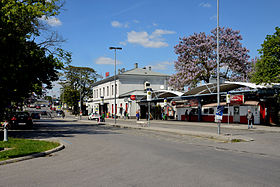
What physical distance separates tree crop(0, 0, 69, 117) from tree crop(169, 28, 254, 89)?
80.1 feet

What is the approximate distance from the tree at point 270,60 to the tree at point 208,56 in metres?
16.4

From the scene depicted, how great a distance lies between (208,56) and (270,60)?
1850 cm

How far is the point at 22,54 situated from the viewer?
17797 mm

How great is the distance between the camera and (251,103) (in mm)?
30531

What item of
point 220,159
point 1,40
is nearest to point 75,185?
point 220,159

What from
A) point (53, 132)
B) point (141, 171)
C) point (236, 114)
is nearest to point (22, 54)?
point (53, 132)

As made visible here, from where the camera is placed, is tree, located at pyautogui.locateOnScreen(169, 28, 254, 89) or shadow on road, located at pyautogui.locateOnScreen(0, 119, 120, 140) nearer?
shadow on road, located at pyautogui.locateOnScreen(0, 119, 120, 140)

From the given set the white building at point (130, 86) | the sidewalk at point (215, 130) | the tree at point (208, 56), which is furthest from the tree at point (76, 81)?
the sidewalk at point (215, 130)

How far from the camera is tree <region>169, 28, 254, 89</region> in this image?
44122 mm

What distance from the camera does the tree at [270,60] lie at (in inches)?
1033

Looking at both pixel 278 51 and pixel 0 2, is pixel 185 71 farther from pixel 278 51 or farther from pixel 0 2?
pixel 0 2

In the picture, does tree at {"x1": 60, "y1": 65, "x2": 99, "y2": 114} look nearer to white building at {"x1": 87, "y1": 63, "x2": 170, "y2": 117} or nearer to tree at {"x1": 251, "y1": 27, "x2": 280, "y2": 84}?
white building at {"x1": 87, "y1": 63, "x2": 170, "y2": 117}

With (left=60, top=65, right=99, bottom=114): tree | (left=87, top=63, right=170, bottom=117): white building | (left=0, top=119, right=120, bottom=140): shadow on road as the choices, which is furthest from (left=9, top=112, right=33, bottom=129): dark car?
(left=60, top=65, right=99, bottom=114): tree

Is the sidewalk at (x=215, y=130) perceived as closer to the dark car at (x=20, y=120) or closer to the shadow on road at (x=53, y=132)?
the shadow on road at (x=53, y=132)
